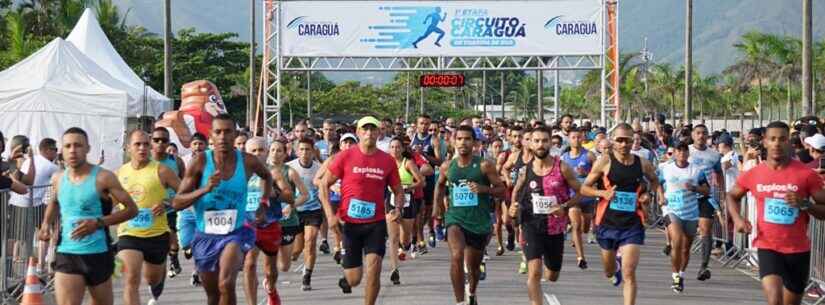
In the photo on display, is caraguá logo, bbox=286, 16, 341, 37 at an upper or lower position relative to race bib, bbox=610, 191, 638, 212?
upper

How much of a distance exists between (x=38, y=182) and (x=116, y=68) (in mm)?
15871

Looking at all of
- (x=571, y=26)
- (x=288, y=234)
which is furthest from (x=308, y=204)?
(x=571, y=26)

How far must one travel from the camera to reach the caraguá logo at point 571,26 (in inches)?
1357

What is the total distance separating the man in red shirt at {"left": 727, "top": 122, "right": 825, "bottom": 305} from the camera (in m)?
9.77

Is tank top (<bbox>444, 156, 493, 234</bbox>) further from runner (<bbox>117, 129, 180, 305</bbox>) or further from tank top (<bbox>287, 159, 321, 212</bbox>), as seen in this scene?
tank top (<bbox>287, 159, 321, 212</bbox>)

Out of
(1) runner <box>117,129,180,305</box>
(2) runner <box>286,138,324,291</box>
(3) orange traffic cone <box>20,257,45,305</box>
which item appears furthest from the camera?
(2) runner <box>286,138,324,291</box>

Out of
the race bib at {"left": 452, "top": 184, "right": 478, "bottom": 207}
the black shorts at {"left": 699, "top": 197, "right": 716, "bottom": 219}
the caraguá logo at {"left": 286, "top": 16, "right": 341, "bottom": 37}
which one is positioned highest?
the caraguá logo at {"left": 286, "top": 16, "right": 341, "bottom": 37}

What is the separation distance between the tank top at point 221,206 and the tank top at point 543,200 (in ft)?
9.81

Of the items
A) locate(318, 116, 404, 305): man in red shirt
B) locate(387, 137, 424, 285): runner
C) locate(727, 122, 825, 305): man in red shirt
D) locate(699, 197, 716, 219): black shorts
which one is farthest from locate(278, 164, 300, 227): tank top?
locate(699, 197, 716, 219): black shorts

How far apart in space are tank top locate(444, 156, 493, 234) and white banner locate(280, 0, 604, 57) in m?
22.5

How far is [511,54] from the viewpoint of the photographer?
34.5 metres

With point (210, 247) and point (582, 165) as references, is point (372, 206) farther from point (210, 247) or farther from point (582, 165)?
point (582, 165)

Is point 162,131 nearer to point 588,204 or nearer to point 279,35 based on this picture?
point 588,204

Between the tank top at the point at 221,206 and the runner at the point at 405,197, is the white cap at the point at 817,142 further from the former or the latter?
the tank top at the point at 221,206
